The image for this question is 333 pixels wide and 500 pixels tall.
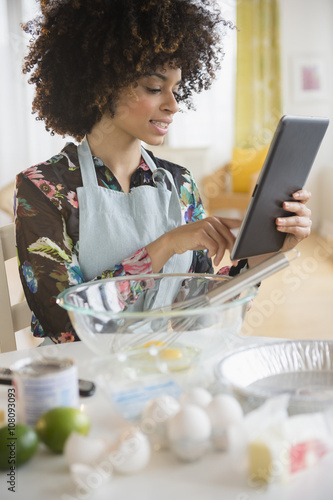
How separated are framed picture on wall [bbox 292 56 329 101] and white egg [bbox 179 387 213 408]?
201 inches

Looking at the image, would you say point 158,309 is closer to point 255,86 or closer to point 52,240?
point 52,240

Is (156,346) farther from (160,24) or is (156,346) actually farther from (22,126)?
(22,126)

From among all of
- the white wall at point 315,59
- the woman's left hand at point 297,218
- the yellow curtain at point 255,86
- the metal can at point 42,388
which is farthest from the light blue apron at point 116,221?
the white wall at point 315,59

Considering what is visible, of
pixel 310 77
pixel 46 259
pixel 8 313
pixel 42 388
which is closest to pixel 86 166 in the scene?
pixel 46 259

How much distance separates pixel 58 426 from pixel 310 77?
17.2 feet

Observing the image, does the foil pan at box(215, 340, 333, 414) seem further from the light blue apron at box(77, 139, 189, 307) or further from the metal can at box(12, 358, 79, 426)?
the light blue apron at box(77, 139, 189, 307)

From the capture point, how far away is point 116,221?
133 cm

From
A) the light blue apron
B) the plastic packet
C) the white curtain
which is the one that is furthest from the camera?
the white curtain

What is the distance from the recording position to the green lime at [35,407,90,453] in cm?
60

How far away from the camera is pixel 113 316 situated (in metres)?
0.70

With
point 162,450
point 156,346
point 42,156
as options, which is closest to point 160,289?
point 156,346

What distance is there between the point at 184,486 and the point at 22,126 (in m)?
4.59

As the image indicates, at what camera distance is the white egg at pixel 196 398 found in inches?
24.2

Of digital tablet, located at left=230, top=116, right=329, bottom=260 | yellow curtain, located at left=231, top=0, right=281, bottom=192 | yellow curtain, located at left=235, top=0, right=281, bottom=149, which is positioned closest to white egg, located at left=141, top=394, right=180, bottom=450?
digital tablet, located at left=230, top=116, right=329, bottom=260
